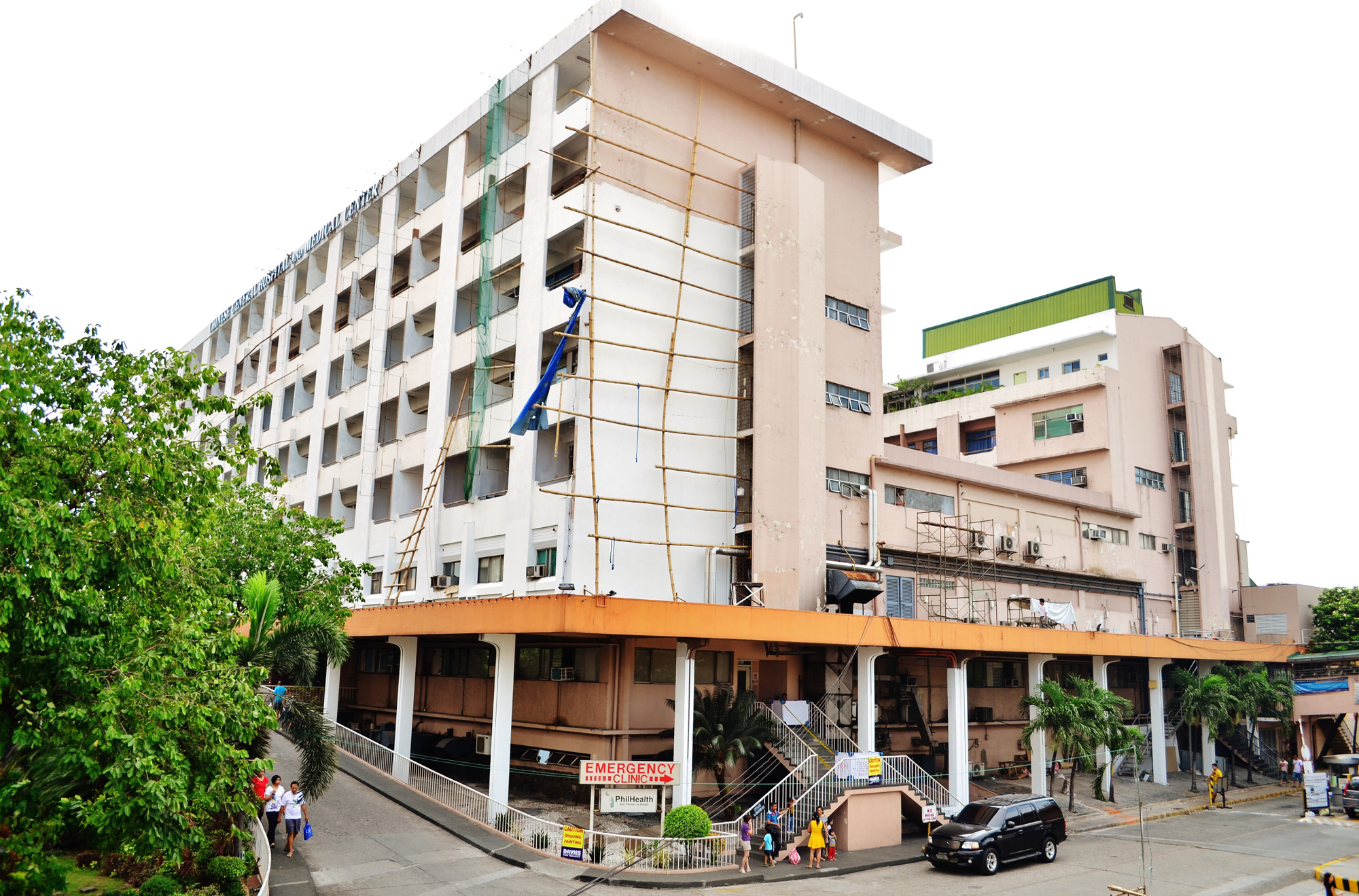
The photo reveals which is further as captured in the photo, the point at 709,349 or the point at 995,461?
the point at 995,461

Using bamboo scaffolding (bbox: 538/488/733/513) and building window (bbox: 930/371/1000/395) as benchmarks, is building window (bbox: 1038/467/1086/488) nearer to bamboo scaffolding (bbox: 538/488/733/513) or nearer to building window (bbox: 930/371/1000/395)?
building window (bbox: 930/371/1000/395)

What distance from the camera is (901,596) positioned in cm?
3600

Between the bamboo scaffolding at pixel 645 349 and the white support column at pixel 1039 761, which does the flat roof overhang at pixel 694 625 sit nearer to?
the white support column at pixel 1039 761

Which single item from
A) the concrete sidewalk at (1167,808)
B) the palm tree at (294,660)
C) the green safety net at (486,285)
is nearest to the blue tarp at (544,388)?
the green safety net at (486,285)

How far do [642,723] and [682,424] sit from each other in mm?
9319

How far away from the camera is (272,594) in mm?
21453

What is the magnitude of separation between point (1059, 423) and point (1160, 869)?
95.0 feet

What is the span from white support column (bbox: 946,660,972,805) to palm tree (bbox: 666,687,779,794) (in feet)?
20.6

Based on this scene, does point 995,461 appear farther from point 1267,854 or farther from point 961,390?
point 1267,854

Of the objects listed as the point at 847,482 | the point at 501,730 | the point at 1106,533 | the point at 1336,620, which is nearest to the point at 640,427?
the point at 847,482

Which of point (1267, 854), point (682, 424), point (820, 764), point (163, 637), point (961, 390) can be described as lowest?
point (1267, 854)

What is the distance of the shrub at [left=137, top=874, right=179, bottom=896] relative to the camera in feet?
56.4

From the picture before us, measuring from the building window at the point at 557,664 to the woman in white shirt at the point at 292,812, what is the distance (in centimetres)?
760

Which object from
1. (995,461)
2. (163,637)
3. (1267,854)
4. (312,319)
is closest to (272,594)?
(163,637)
